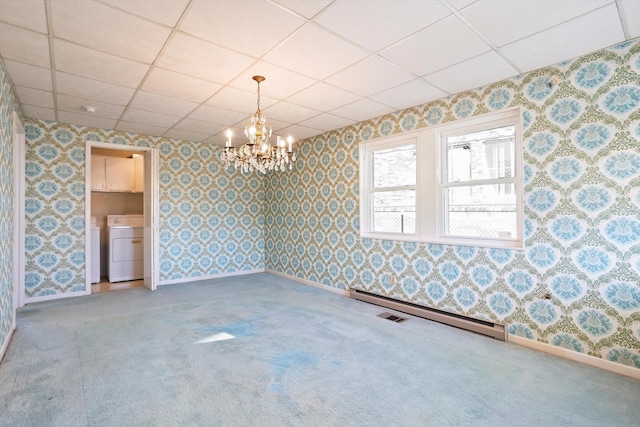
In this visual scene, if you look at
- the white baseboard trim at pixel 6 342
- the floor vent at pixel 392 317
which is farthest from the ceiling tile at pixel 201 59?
the floor vent at pixel 392 317

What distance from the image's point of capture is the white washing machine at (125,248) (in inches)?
223

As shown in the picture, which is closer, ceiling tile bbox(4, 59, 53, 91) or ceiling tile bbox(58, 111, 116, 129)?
ceiling tile bbox(4, 59, 53, 91)

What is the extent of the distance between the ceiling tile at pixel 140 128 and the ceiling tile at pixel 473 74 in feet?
13.0

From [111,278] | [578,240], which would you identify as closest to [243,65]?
[578,240]

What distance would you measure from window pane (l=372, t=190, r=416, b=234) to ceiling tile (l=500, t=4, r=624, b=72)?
182 centimetres

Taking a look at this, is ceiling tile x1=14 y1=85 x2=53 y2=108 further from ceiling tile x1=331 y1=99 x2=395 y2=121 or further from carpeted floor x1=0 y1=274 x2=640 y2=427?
ceiling tile x1=331 y1=99 x2=395 y2=121

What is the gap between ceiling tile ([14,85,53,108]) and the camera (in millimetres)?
3291

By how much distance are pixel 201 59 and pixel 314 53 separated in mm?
958

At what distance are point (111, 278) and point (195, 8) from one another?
531 cm

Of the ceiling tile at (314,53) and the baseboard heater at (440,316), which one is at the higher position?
the ceiling tile at (314,53)

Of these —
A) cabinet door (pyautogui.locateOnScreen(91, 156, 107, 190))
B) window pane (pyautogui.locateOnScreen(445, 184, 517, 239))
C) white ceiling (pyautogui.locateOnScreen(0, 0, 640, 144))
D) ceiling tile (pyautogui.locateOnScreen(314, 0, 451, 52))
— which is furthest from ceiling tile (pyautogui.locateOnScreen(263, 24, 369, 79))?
cabinet door (pyautogui.locateOnScreen(91, 156, 107, 190))

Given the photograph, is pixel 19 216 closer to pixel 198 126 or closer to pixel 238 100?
pixel 198 126

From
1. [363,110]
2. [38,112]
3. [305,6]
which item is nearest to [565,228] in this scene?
[363,110]

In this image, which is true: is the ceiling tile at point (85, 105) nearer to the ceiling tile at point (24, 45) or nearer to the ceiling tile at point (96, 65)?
the ceiling tile at point (96, 65)
